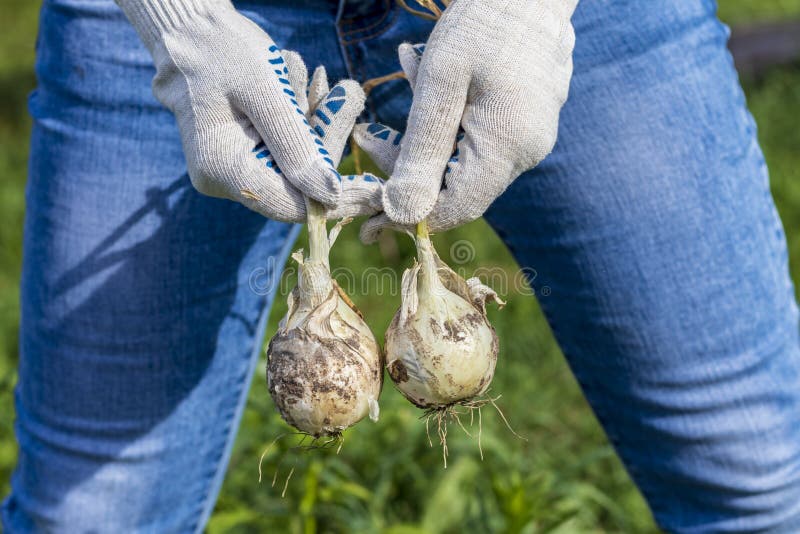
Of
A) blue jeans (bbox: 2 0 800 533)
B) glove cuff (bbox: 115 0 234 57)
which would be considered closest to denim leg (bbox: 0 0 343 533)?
blue jeans (bbox: 2 0 800 533)

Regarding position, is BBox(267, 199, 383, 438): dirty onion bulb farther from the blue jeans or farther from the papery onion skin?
the blue jeans

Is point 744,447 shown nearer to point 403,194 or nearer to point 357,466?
point 403,194

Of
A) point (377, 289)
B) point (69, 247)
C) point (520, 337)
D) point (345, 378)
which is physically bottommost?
point (377, 289)

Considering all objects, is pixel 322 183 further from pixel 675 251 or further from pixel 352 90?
pixel 675 251

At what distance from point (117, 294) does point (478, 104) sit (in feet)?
2.02

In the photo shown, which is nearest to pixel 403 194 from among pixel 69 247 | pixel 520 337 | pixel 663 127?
pixel 663 127

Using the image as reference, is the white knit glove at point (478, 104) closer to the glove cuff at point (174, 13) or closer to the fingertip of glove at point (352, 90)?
the fingertip of glove at point (352, 90)

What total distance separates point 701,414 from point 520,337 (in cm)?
132

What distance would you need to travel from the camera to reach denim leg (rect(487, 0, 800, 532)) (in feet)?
3.98

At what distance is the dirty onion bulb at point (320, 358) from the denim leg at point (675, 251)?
12.5 inches

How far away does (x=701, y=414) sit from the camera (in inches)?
51.0

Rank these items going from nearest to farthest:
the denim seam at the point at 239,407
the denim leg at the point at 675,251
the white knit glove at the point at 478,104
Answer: the white knit glove at the point at 478,104, the denim leg at the point at 675,251, the denim seam at the point at 239,407

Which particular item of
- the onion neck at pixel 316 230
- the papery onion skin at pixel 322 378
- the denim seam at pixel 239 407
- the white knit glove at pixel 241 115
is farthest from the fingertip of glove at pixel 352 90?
the denim seam at pixel 239 407

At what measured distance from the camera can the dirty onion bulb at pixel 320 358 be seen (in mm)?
1091
